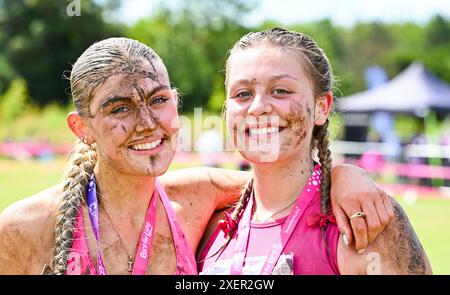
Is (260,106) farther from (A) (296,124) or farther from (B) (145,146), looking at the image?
(B) (145,146)

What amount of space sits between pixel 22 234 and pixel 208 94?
139 ft

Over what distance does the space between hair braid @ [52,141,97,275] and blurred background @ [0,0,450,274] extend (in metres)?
0.62

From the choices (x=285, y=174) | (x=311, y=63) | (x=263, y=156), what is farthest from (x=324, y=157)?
(x=311, y=63)

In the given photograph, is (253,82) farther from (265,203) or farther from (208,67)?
(208,67)

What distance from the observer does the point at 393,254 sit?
2.78 m

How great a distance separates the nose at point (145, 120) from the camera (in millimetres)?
3088

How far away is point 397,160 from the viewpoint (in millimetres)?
20094

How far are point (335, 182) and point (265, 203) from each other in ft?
1.22

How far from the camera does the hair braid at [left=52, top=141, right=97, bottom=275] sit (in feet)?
9.71

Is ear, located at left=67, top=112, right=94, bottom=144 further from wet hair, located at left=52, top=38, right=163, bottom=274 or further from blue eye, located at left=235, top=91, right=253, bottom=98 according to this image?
blue eye, located at left=235, top=91, right=253, bottom=98

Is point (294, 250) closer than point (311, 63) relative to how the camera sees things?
Yes

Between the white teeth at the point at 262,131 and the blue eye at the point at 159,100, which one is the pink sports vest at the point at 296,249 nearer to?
the white teeth at the point at 262,131
